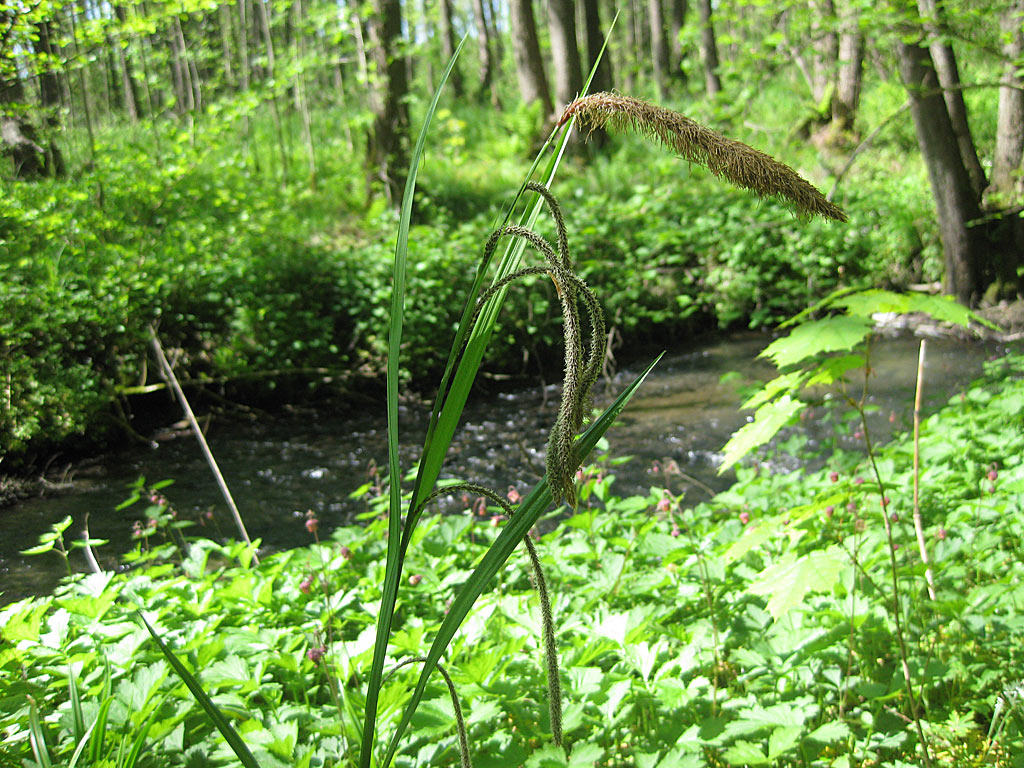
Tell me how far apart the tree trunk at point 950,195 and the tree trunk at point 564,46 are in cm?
547

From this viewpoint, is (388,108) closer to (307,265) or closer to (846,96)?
(307,265)

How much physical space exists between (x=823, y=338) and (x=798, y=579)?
1.69 ft

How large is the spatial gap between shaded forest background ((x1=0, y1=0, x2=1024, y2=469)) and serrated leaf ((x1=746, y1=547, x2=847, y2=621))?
1.60 metres

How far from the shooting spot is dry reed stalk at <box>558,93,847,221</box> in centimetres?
60

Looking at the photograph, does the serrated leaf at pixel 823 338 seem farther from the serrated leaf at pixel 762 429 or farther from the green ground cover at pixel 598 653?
the green ground cover at pixel 598 653

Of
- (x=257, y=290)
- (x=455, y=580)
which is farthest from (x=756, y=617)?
(x=257, y=290)

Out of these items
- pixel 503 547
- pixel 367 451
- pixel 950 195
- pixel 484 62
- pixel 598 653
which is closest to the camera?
pixel 503 547

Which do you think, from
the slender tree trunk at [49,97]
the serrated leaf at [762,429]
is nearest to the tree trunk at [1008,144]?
the serrated leaf at [762,429]

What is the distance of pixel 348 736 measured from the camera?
1.35 metres

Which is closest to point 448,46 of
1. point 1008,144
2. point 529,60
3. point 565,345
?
point 529,60

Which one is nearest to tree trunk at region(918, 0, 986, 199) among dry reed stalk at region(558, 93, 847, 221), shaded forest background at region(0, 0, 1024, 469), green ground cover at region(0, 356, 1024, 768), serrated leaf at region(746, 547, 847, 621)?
shaded forest background at region(0, 0, 1024, 469)

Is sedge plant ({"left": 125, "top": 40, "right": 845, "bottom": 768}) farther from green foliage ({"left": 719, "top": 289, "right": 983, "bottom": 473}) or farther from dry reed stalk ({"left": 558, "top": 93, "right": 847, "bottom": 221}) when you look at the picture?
green foliage ({"left": 719, "top": 289, "right": 983, "bottom": 473})

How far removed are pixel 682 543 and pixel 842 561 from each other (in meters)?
0.63

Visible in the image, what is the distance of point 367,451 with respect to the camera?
221 inches
